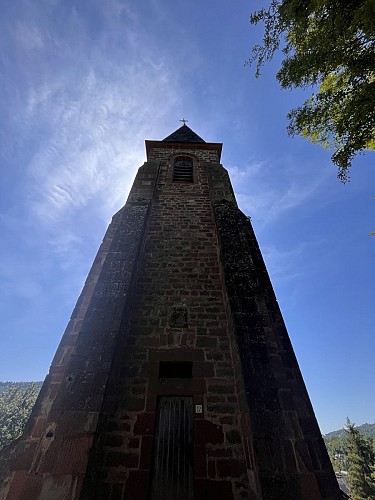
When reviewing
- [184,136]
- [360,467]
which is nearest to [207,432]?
[184,136]

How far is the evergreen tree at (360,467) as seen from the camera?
30438mm

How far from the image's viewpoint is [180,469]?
3.80m

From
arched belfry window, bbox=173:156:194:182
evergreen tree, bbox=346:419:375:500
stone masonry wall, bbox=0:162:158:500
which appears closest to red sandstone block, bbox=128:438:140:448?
stone masonry wall, bbox=0:162:158:500

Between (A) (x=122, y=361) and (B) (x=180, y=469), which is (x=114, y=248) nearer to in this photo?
(A) (x=122, y=361)

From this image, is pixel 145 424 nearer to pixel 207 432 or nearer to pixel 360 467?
pixel 207 432

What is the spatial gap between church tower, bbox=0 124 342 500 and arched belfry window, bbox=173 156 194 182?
12.4 feet

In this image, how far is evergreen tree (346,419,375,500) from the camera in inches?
1198

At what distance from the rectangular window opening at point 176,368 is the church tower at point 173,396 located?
0.06 ft

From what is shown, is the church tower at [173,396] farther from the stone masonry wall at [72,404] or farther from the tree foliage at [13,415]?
the tree foliage at [13,415]

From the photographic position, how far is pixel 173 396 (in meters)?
4.44

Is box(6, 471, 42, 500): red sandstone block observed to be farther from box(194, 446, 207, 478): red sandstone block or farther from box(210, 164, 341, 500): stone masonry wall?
box(210, 164, 341, 500): stone masonry wall

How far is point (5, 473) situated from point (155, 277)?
3.93 meters

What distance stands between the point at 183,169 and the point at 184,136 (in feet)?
12.5

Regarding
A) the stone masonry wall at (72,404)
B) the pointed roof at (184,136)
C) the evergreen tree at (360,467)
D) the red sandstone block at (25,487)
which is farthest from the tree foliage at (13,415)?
the evergreen tree at (360,467)
